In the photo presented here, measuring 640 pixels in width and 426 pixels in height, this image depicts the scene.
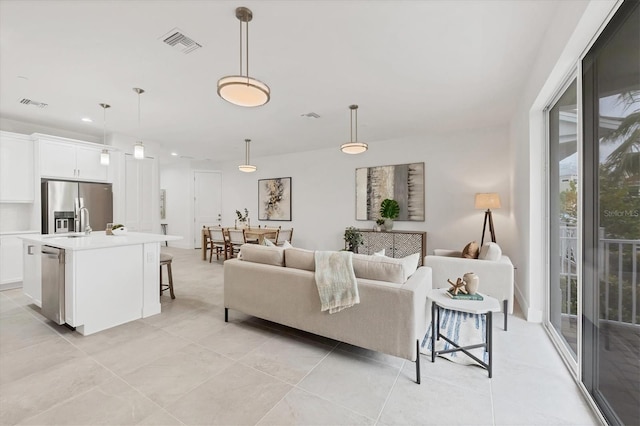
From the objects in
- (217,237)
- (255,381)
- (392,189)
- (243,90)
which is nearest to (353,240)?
(392,189)

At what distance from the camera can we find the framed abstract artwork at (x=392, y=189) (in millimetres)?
5863

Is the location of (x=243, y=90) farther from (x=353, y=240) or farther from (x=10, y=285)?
(x=10, y=285)

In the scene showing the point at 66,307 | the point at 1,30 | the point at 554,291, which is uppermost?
the point at 1,30

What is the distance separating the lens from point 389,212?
5.93m

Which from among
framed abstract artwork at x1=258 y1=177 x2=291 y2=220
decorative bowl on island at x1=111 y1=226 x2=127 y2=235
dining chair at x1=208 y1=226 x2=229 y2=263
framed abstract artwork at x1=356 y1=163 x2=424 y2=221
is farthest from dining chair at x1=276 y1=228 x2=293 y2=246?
decorative bowl on island at x1=111 y1=226 x2=127 y2=235

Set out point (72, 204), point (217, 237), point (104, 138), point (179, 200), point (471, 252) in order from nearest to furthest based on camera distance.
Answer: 1. point (471, 252)
2. point (72, 204)
3. point (104, 138)
4. point (217, 237)
5. point (179, 200)

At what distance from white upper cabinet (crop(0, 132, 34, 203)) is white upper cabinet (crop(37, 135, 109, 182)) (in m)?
0.23

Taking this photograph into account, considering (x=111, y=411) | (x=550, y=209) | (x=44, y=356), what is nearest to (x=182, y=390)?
(x=111, y=411)

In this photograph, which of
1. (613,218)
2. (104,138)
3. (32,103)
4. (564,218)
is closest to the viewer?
(613,218)

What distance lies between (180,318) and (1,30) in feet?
10.2

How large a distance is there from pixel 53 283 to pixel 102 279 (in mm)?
530

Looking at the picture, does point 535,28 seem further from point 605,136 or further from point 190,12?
point 190,12

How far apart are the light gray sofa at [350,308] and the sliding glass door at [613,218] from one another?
1067 mm

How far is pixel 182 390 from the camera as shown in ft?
6.35
